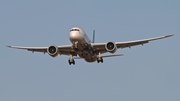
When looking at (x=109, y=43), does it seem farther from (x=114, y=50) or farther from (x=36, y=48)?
(x=36, y=48)

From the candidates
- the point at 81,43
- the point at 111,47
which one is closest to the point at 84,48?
the point at 81,43

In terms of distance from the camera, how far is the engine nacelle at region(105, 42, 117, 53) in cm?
5997

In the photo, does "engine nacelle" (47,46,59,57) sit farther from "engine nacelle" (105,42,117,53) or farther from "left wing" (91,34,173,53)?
"engine nacelle" (105,42,117,53)

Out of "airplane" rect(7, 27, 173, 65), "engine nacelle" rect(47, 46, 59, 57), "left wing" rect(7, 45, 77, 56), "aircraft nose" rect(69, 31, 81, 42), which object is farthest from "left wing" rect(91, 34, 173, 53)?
"engine nacelle" rect(47, 46, 59, 57)

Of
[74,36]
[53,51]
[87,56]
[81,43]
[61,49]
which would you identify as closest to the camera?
[74,36]

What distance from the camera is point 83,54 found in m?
60.4

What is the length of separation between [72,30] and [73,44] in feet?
5.31

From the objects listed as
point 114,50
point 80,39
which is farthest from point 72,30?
point 114,50

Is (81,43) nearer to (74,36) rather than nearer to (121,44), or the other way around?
(74,36)

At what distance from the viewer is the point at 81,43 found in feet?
192

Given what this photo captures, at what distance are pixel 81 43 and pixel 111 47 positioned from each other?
3879 mm

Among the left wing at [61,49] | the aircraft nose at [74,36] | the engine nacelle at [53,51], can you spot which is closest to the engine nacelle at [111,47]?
the aircraft nose at [74,36]

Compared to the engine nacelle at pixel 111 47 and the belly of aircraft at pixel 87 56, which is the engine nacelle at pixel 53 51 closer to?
the belly of aircraft at pixel 87 56

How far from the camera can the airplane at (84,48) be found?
192 ft
